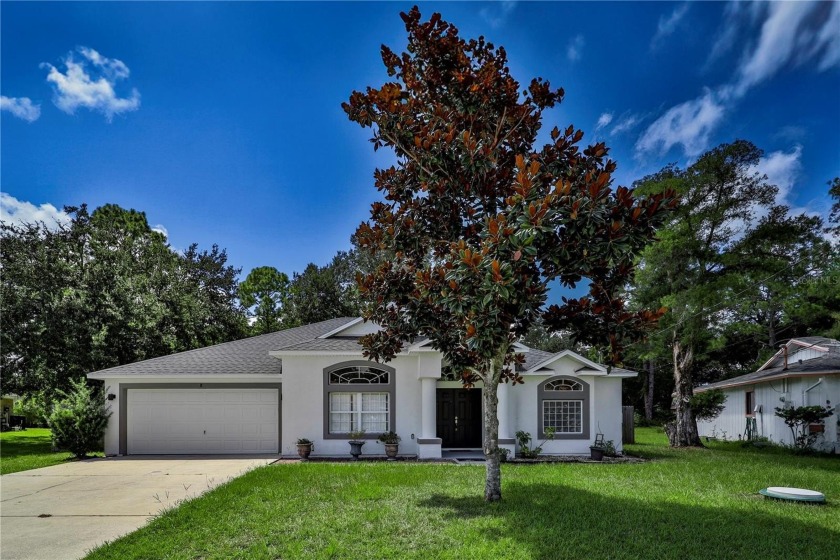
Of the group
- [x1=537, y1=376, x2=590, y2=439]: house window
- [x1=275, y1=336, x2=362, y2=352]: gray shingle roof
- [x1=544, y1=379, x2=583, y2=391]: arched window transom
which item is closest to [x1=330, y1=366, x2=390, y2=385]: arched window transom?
[x1=275, y1=336, x2=362, y2=352]: gray shingle roof

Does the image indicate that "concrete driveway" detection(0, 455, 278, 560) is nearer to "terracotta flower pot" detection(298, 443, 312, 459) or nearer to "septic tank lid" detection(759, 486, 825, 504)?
"terracotta flower pot" detection(298, 443, 312, 459)

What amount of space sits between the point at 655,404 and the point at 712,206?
68.9ft

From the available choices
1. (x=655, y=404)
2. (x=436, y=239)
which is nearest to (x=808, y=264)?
(x=436, y=239)

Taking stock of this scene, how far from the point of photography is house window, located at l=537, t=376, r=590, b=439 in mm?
15250

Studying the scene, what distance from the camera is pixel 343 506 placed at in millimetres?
7973

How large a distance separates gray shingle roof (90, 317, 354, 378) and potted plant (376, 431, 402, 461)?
365 centimetres

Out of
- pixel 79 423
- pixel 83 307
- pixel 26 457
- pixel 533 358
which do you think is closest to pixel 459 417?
pixel 533 358

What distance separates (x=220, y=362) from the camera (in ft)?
53.2

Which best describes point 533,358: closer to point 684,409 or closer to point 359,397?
point 359,397

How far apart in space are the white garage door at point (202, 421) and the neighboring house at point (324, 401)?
29 millimetres

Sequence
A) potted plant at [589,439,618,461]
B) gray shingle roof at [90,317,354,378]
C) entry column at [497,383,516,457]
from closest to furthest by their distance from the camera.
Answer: entry column at [497,383,516,457] < potted plant at [589,439,618,461] < gray shingle roof at [90,317,354,378]

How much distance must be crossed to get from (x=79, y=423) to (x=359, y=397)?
760cm

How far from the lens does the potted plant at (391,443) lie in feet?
46.3

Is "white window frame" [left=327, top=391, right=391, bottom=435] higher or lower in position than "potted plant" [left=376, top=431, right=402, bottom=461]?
higher
